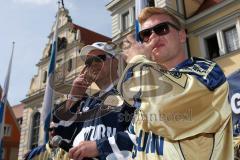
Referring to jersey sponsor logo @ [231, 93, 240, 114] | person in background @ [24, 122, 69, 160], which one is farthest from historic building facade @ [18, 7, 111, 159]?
person in background @ [24, 122, 69, 160]

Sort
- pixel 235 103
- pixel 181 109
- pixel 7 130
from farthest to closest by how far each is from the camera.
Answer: pixel 7 130
pixel 235 103
pixel 181 109

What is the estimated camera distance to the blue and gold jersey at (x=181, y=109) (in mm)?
1242

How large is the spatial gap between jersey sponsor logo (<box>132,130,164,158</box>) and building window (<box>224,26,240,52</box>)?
11.7 meters

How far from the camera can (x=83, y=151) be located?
1.65 meters

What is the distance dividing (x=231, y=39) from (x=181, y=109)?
12.2 m

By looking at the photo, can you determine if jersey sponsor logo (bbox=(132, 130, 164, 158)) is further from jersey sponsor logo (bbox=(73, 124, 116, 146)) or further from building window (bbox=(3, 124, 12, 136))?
building window (bbox=(3, 124, 12, 136))

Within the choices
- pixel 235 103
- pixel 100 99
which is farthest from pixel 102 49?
pixel 235 103

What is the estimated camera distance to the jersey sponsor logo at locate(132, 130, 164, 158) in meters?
1.33

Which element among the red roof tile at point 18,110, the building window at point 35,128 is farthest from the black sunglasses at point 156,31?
the red roof tile at point 18,110

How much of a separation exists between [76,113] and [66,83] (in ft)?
1.73

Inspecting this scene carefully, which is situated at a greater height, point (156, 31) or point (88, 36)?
point (88, 36)

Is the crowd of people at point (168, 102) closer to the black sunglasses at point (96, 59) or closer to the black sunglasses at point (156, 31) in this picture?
the black sunglasses at point (156, 31)

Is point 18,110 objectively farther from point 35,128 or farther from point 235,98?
point 235,98

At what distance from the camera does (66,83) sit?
1.75 m
